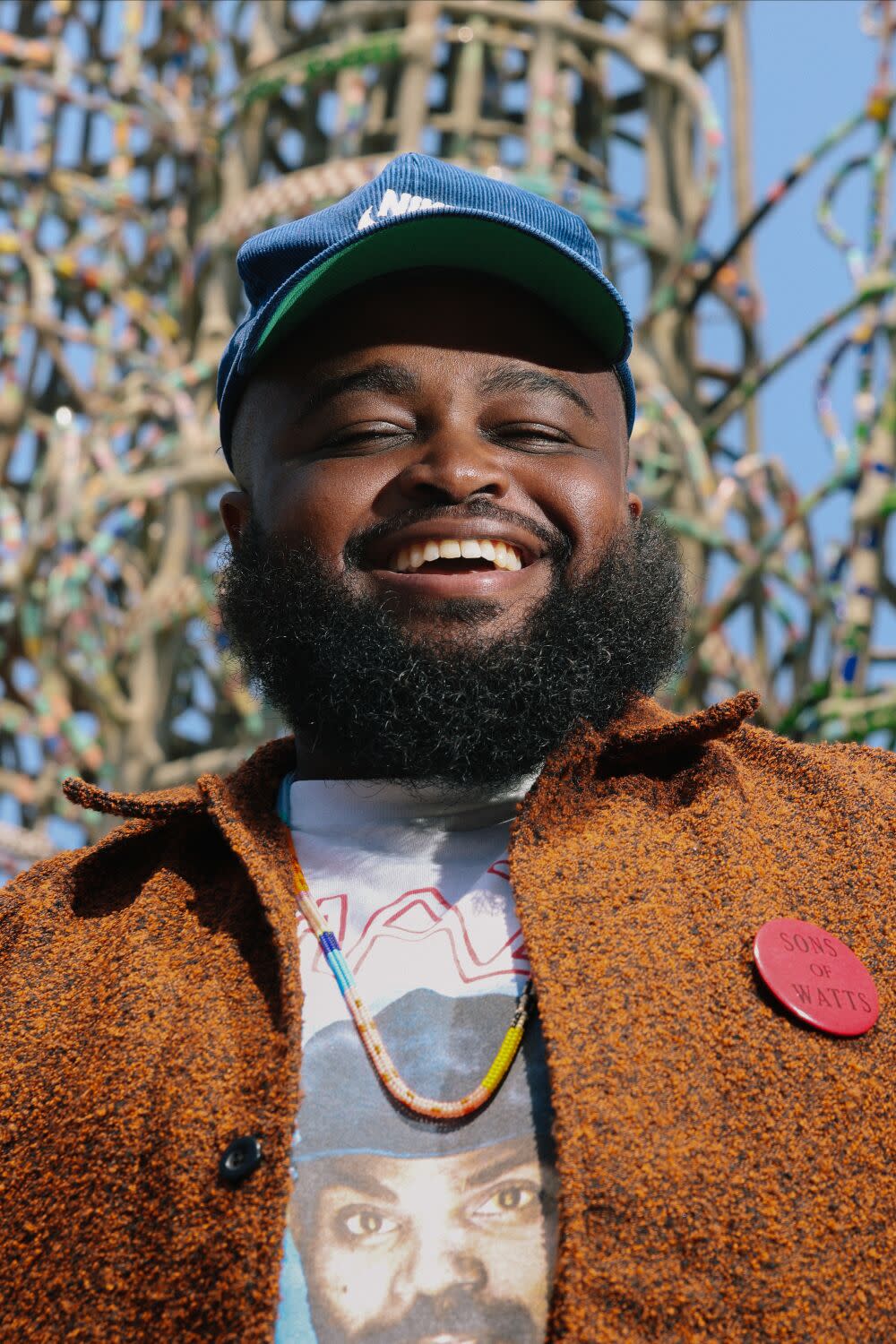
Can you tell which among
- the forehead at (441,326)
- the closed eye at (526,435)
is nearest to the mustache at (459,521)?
the closed eye at (526,435)

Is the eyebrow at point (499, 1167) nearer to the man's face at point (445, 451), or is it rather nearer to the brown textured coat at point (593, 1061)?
the brown textured coat at point (593, 1061)

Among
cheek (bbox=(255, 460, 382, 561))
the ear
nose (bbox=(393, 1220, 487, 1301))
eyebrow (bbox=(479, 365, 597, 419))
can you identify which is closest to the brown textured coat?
nose (bbox=(393, 1220, 487, 1301))

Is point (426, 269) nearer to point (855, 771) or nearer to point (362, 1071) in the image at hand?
point (855, 771)

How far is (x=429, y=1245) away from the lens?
1344 mm

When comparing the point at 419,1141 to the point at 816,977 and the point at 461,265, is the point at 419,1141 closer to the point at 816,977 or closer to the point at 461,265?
the point at 816,977

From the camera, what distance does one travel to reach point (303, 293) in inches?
74.9

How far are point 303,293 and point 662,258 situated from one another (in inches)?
183

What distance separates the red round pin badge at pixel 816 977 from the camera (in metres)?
1.40

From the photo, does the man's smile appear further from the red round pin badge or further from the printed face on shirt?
the printed face on shirt

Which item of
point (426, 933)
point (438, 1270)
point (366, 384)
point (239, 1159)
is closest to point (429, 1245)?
point (438, 1270)

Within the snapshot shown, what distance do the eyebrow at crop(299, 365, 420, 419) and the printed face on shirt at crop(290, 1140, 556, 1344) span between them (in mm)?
925

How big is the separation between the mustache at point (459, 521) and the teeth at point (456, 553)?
27mm

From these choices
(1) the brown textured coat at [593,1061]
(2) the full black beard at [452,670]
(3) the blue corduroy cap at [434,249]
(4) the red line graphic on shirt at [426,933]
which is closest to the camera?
(1) the brown textured coat at [593,1061]

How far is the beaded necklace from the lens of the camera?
142cm
